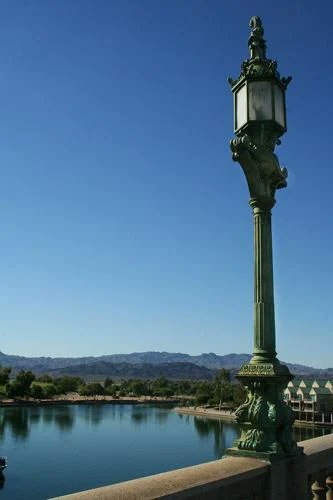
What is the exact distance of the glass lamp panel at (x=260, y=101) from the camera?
618cm

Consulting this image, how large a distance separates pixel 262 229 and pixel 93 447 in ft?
246

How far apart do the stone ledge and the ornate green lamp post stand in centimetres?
30

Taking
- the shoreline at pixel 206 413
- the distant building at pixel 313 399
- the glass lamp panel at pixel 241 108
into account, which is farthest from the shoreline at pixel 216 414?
the glass lamp panel at pixel 241 108

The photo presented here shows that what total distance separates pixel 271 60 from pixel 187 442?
81149 millimetres

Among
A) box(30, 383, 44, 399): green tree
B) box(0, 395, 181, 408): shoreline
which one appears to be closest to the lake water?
box(0, 395, 181, 408): shoreline

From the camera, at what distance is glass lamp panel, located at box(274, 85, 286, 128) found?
6.24m

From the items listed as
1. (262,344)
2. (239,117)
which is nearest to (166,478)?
(262,344)

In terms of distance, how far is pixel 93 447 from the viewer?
73812 mm

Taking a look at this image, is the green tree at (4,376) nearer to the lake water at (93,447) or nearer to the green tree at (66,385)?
the lake water at (93,447)

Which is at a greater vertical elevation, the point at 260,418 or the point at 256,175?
the point at 256,175

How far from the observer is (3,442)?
7600 centimetres

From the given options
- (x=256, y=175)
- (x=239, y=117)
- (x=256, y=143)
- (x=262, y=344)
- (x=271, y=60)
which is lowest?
→ (x=262, y=344)

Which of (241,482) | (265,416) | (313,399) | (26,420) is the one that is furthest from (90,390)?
(241,482)

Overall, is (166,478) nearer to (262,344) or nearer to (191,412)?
(262,344)
